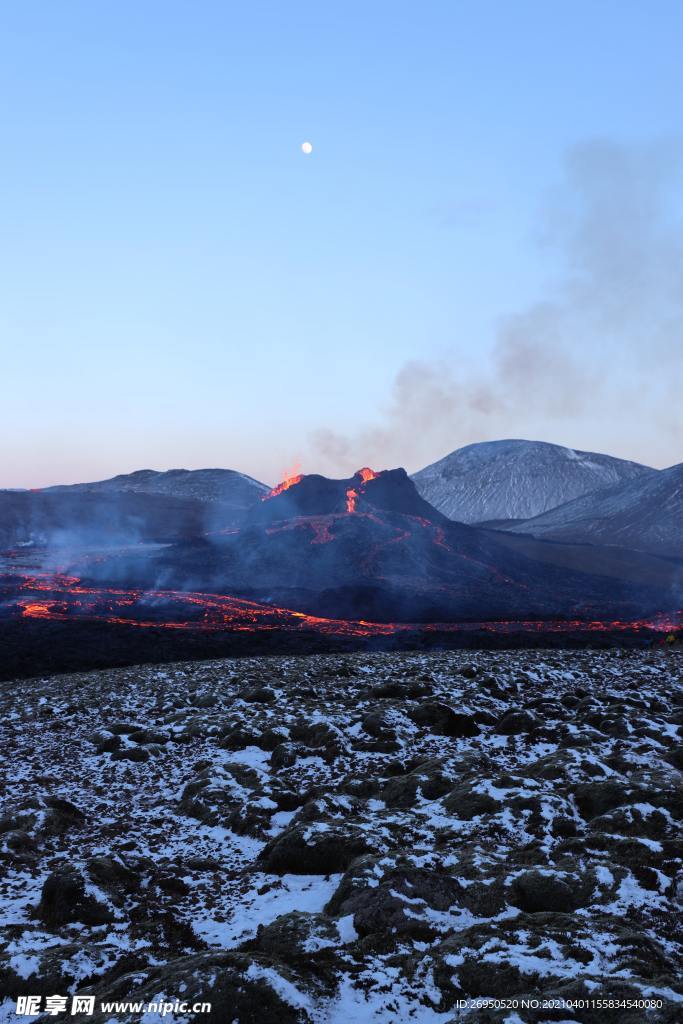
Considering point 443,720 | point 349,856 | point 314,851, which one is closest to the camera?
point 349,856

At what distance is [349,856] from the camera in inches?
547

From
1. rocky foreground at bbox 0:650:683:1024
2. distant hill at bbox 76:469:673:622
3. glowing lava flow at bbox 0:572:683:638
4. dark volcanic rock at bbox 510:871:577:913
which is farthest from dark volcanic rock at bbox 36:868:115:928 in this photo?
distant hill at bbox 76:469:673:622

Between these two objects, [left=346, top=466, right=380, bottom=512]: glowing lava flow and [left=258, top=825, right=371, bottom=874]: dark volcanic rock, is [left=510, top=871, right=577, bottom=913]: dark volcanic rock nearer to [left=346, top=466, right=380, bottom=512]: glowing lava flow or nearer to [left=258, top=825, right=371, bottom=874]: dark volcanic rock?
[left=258, top=825, right=371, bottom=874]: dark volcanic rock

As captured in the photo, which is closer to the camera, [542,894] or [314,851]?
[542,894]

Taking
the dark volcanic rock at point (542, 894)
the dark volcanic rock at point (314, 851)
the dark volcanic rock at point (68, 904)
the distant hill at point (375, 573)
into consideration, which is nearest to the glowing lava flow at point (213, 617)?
the distant hill at point (375, 573)

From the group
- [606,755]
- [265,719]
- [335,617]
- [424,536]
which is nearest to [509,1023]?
[606,755]

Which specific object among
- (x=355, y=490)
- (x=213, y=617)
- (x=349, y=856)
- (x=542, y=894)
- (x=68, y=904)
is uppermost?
(x=355, y=490)

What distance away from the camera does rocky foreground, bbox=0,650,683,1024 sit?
344 inches

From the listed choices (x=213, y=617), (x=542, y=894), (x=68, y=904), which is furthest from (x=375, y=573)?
(x=542, y=894)

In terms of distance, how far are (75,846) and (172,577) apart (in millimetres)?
96461

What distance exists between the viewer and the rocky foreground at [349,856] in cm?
875

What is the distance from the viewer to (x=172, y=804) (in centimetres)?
1880

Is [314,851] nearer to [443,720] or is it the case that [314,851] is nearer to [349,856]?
[349,856]

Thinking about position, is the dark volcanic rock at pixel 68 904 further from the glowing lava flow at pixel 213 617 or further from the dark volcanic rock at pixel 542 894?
the glowing lava flow at pixel 213 617
